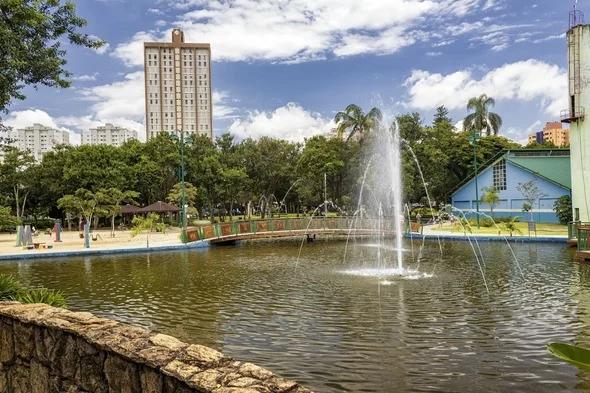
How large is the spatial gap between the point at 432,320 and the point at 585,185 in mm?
29188

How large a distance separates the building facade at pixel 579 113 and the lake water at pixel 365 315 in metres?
13.0

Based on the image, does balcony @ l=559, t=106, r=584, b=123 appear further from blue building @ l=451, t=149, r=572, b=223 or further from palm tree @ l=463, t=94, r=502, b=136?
palm tree @ l=463, t=94, r=502, b=136

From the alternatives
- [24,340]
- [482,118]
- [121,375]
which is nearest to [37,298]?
[24,340]

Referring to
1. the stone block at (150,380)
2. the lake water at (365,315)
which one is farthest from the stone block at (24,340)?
the lake water at (365,315)

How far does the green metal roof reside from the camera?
5362 cm

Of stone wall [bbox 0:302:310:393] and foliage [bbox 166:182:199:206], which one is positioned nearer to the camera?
stone wall [bbox 0:302:310:393]

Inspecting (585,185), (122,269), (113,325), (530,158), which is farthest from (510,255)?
(530,158)

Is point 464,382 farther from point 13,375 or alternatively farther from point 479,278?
point 479,278

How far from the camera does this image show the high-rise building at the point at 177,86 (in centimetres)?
18850

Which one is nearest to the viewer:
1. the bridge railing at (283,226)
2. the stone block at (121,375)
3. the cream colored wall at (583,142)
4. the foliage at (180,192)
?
the stone block at (121,375)

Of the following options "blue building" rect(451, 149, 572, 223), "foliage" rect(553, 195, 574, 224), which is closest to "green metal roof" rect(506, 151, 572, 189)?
"blue building" rect(451, 149, 572, 223)

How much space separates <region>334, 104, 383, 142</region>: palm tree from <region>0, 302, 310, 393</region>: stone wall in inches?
2207

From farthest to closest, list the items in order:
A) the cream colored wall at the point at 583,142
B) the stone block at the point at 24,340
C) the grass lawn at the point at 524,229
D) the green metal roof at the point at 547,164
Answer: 1. the green metal roof at the point at 547,164
2. the grass lawn at the point at 524,229
3. the cream colored wall at the point at 583,142
4. the stone block at the point at 24,340

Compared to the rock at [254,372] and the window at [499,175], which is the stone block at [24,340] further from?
the window at [499,175]
